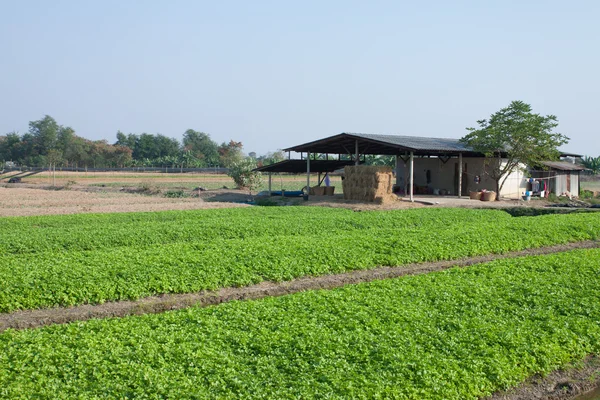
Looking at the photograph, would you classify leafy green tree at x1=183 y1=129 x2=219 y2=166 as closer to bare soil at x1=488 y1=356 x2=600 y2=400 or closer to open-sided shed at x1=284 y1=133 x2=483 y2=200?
open-sided shed at x1=284 y1=133 x2=483 y2=200

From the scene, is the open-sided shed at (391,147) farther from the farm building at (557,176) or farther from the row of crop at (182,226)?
the row of crop at (182,226)

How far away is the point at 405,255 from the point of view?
1388 centimetres

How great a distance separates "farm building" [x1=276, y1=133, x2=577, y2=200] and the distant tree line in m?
46.3

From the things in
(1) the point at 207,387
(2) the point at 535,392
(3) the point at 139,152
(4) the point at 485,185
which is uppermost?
(3) the point at 139,152

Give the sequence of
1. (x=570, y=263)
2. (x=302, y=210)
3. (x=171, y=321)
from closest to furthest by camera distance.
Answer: (x=171, y=321) < (x=570, y=263) < (x=302, y=210)

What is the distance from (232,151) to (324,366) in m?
98.0

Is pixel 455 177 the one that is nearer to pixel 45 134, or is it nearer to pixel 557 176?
pixel 557 176

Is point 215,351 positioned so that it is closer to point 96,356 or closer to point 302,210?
point 96,356

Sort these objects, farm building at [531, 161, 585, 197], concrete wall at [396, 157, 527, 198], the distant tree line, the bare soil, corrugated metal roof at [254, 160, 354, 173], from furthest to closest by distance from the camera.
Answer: the distant tree line
corrugated metal roof at [254, 160, 354, 173]
farm building at [531, 161, 585, 197]
concrete wall at [396, 157, 527, 198]
the bare soil

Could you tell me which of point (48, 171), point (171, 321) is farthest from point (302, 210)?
point (48, 171)

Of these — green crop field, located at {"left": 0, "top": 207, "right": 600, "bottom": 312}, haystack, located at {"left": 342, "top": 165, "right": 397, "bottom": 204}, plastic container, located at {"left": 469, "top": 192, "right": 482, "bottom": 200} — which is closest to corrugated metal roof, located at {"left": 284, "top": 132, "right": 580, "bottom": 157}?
haystack, located at {"left": 342, "top": 165, "right": 397, "bottom": 204}

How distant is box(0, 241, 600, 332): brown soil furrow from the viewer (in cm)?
926

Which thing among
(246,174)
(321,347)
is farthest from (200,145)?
(321,347)

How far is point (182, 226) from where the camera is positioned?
57.2ft
